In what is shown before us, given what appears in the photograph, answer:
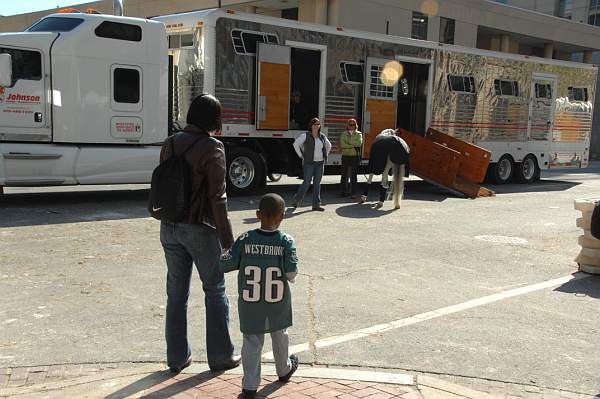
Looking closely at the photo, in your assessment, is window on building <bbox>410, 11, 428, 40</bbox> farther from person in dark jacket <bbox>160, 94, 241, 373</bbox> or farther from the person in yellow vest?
person in dark jacket <bbox>160, 94, 241, 373</bbox>

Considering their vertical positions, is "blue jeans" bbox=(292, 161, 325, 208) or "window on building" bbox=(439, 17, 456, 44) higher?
"window on building" bbox=(439, 17, 456, 44)

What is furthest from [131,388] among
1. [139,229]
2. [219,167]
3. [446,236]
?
[446,236]

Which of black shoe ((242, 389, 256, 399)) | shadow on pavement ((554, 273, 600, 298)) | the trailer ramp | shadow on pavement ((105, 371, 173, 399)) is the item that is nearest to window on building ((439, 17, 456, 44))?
the trailer ramp

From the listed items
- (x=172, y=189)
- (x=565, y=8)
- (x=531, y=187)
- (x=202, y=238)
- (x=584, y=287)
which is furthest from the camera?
(x=565, y=8)

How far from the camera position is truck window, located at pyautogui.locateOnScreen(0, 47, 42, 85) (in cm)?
1049

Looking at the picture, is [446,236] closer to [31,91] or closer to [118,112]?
[118,112]

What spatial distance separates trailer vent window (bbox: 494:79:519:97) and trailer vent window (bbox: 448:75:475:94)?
1.04m

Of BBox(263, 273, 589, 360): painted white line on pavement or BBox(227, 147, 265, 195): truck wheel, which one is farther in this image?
BBox(227, 147, 265, 195): truck wheel

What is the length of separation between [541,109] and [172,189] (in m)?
17.6

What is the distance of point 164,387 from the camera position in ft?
13.0

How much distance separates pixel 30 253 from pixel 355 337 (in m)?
4.58

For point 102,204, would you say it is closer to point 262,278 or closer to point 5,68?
point 5,68

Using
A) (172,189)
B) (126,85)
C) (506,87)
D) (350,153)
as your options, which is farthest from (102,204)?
(506,87)

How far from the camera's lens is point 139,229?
30.6 ft
